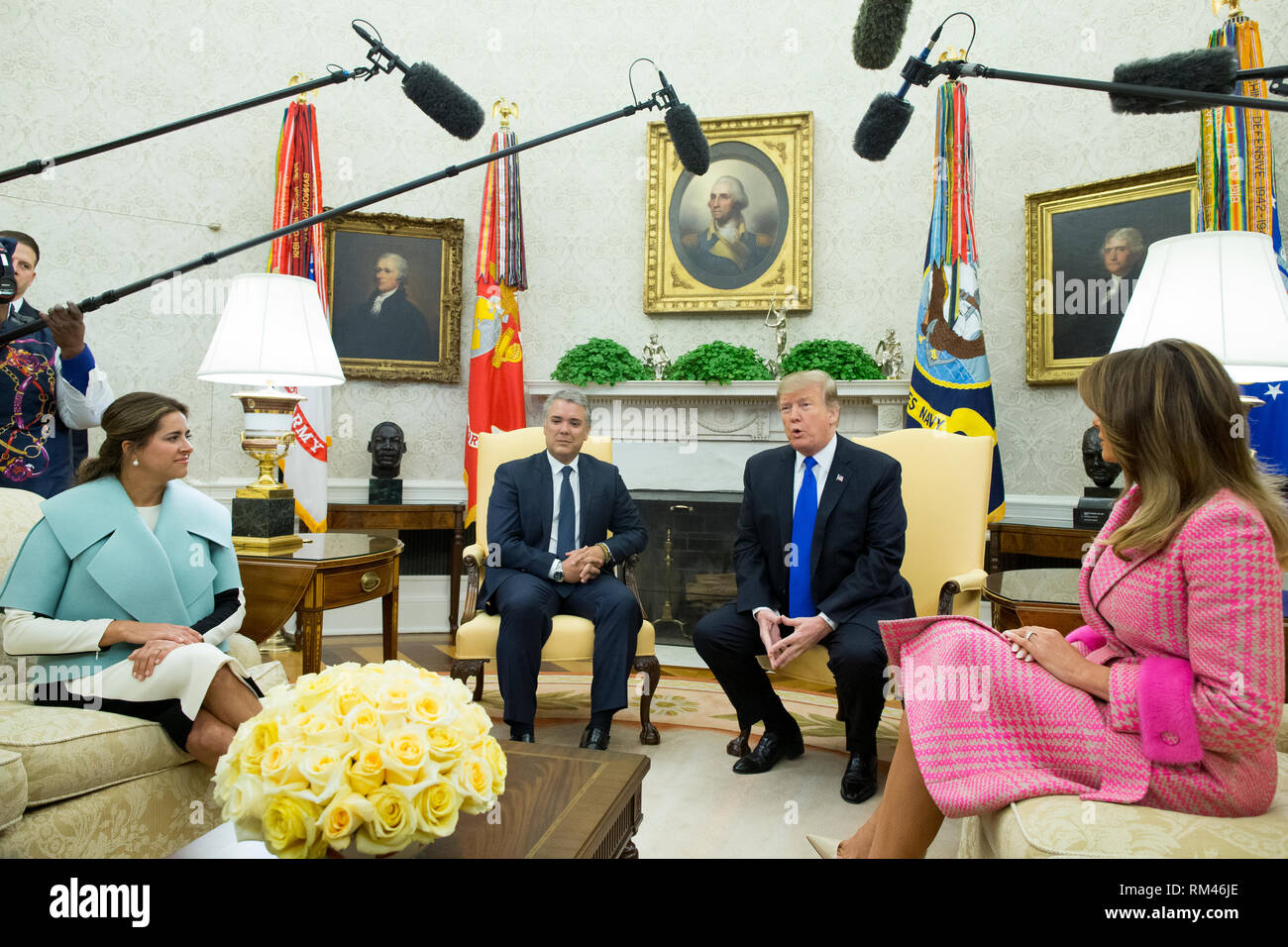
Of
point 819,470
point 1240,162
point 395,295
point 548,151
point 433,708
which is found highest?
point 548,151

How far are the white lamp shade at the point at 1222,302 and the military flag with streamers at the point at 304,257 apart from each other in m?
4.28

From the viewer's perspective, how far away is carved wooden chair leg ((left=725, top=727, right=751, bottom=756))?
3.19 metres

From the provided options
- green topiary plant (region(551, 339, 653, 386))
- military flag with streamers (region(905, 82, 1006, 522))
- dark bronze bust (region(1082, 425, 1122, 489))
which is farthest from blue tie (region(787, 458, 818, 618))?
green topiary plant (region(551, 339, 653, 386))

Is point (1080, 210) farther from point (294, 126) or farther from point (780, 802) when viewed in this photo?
point (294, 126)

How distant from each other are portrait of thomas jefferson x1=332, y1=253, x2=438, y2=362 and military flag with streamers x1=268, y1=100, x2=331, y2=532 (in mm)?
459

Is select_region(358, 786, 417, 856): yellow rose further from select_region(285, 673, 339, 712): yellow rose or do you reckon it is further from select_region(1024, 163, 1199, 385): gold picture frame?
select_region(1024, 163, 1199, 385): gold picture frame

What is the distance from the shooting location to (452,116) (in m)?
1.98

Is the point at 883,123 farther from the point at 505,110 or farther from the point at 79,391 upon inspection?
the point at 505,110

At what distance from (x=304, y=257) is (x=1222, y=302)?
4.65 metres

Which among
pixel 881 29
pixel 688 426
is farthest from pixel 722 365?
pixel 881 29

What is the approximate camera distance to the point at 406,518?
202 inches

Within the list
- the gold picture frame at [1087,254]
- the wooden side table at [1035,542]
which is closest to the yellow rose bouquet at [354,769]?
the wooden side table at [1035,542]

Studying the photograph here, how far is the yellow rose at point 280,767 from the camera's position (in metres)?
1.19
